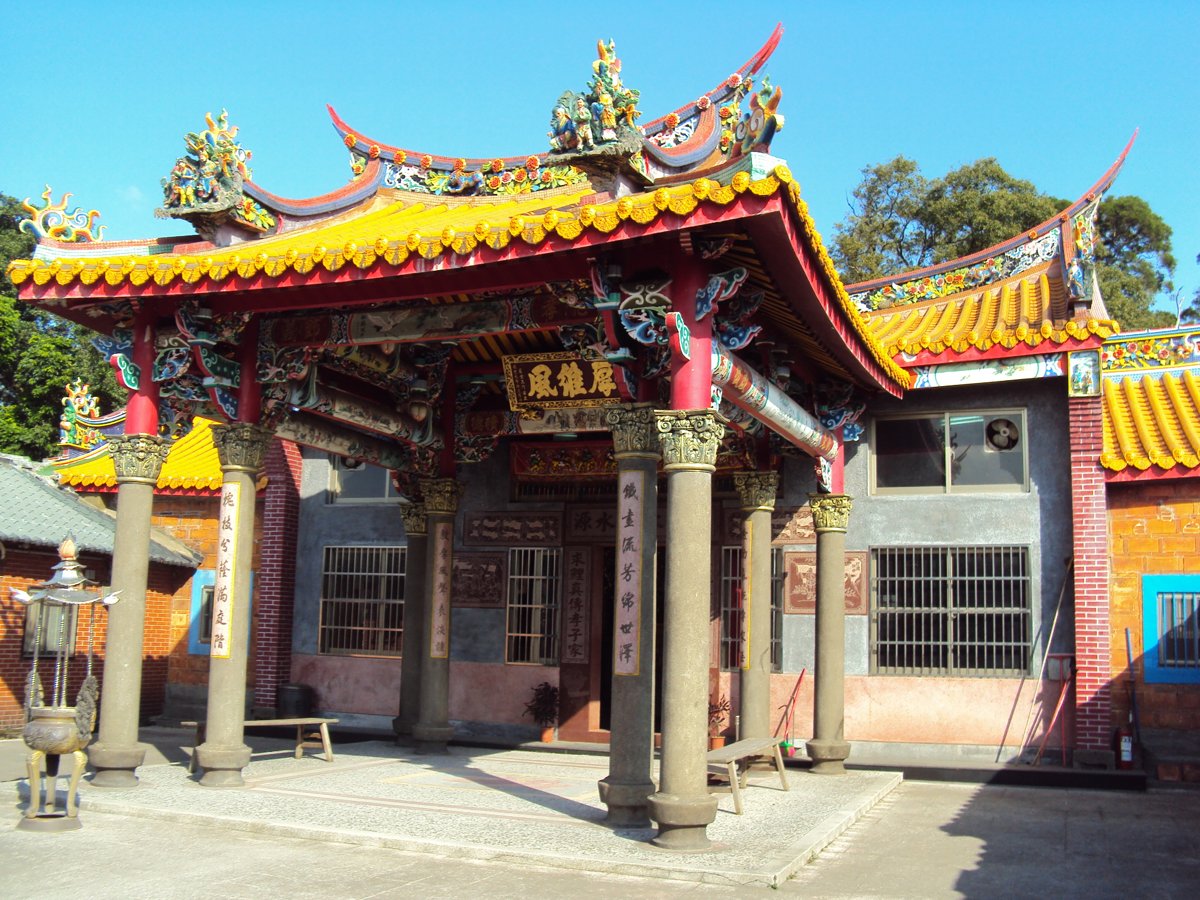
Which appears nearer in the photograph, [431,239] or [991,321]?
[431,239]

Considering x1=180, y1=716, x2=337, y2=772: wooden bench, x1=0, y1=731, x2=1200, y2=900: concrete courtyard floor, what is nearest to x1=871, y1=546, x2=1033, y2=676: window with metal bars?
x1=0, y1=731, x2=1200, y2=900: concrete courtyard floor

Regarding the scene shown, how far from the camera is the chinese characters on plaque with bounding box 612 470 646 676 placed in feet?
29.9

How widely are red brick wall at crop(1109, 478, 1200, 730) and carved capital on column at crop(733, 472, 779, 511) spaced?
3.92m

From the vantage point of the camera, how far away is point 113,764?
10.3 m

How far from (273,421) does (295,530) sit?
6.07 meters

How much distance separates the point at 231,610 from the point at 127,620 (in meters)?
0.91

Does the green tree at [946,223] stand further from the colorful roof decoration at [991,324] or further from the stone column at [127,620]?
the stone column at [127,620]

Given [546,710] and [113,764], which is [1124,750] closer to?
[546,710]

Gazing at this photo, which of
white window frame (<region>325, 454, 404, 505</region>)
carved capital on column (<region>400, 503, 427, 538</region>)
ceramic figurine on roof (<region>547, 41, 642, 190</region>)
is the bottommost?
carved capital on column (<region>400, 503, 427, 538</region>)

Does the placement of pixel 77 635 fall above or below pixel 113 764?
above

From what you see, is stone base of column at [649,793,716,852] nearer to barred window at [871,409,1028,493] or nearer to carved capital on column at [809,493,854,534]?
carved capital on column at [809,493,854,534]

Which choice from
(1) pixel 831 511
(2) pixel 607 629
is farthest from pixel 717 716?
(1) pixel 831 511

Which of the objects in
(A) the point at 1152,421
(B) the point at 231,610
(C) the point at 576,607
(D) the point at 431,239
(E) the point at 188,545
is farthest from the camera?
(E) the point at 188,545

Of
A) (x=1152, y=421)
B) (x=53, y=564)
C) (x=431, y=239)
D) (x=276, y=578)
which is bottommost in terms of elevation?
(x=276, y=578)
